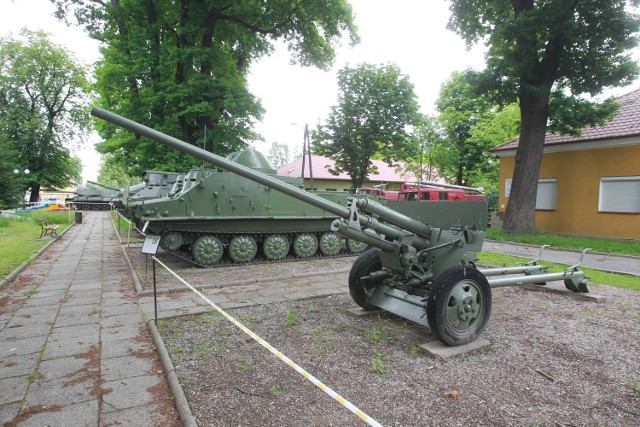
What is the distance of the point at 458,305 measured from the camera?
3.98 meters

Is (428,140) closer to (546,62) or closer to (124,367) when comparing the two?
(546,62)

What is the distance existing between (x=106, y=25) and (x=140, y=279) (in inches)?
598

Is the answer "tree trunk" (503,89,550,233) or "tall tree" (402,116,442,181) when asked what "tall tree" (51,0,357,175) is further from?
"tree trunk" (503,89,550,233)

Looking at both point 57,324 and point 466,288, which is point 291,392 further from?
point 57,324

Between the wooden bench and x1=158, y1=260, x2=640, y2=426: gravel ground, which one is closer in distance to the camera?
x1=158, y1=260, x2=640, y2=426: gravel ground

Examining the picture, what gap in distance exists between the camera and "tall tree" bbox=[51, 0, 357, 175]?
1514cm

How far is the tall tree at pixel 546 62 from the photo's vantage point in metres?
12.0

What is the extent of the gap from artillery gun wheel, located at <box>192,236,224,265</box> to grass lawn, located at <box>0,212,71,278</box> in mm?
3550

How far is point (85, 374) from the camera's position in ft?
11.8

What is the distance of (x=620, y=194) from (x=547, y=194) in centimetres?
273

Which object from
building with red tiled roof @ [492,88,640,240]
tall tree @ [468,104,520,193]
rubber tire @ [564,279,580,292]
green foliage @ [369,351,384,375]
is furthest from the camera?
tall tree @ [468,104,520,193]

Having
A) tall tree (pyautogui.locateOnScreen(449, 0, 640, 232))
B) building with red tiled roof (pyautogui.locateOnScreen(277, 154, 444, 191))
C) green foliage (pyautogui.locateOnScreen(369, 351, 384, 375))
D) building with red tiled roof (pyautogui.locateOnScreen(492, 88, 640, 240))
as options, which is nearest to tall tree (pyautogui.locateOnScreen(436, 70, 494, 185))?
building with red tiled roof (pyautogui.locateOnScreen(277, 154, 444, 191))

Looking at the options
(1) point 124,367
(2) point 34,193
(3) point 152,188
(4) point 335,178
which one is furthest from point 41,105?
(1) point 124,367

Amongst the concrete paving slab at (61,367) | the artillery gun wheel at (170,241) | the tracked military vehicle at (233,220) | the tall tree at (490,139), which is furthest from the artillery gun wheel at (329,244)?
the tall tree at (490,139)
